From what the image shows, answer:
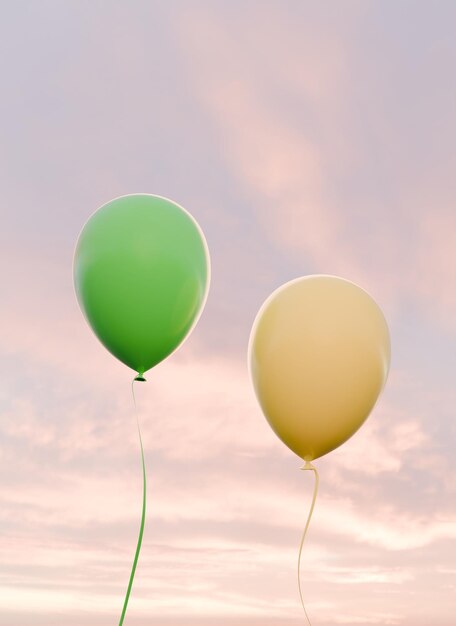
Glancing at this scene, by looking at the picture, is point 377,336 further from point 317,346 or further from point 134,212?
point 134,212

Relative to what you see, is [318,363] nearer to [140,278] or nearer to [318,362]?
[318,362]

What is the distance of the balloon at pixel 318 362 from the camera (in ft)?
19.9

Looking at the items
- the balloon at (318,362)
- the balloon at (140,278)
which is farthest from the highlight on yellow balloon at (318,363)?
the balloon at (140,278)

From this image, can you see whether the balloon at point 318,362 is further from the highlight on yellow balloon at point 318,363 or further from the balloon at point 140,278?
the balloon at point 140,278

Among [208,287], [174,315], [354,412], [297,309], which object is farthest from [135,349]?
[354,412]

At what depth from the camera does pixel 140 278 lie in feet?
19.8

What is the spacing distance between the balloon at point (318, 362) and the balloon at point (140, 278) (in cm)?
74

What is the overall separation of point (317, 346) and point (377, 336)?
614 mm

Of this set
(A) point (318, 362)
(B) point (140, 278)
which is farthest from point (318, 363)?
(B) point (140, 278)

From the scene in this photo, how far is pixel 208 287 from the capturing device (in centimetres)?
650

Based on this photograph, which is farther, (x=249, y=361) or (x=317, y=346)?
(x=249, y=361)

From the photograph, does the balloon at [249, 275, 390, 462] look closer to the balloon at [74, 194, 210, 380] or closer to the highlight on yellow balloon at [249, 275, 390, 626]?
the highlight on yellow balloon at [249, 275, 390, 626]

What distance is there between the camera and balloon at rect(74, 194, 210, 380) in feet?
19.8

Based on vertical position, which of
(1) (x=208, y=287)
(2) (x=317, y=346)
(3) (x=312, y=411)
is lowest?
(3) (x=312, y=411)
